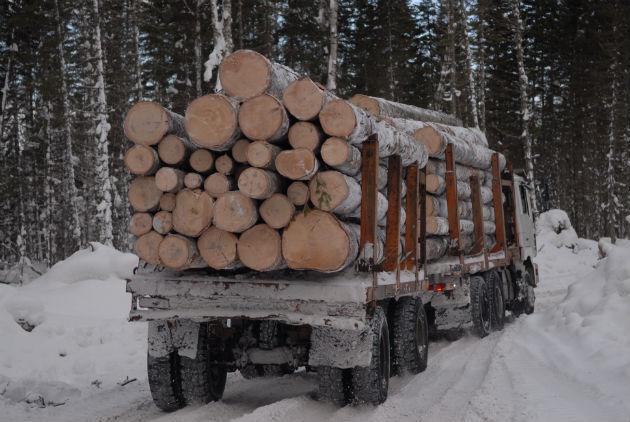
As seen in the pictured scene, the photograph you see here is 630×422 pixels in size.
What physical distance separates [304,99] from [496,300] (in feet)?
24.8

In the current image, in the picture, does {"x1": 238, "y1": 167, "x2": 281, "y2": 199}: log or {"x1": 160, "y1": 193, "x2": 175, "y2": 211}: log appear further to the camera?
{"x1": 160, "y1": 193, "x2": 175, "y2": 211}: log

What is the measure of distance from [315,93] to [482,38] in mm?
25976

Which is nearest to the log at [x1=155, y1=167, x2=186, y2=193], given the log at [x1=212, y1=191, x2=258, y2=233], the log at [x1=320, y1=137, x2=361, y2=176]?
the log at [x1=212, y1=191, x2=258, y2=233]

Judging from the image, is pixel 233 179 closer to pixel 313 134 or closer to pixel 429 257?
pixel 313 134

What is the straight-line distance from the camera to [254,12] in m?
24.2

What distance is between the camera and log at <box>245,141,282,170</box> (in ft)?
16.8

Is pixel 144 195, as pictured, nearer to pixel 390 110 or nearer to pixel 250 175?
pixel 250 175

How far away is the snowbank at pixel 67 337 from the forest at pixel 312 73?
17.2ft

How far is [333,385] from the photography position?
18.6 feet

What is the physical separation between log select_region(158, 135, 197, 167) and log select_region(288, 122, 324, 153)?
3.30 ft

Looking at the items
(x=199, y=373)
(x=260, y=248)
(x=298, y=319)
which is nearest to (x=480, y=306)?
(x=298, y=319)

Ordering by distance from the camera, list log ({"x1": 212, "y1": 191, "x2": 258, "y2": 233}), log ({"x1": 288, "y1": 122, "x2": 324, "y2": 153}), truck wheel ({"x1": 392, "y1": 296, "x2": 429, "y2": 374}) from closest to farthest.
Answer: log ({"x1": 212, "y1": 191, "x2": 258, "y2": 233}) → log ({"x1": 288, "y1": 122, "x2": 324, "y2": 153}) → truck wheel ({"x1": 392, "y1": 296, "x2": 429, "y2": 374})

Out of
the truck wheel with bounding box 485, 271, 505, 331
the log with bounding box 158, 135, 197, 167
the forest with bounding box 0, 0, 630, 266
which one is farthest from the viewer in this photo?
the forest with bounding box 0, 0, 630, 266

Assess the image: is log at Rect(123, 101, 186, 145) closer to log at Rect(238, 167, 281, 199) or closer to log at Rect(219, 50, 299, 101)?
log at Rect(219, 50, 299, 101)
